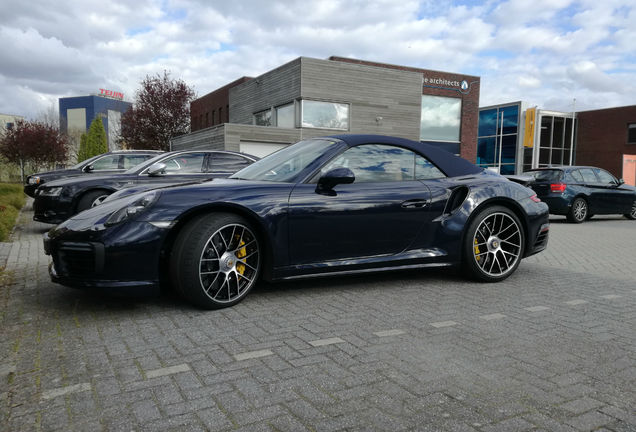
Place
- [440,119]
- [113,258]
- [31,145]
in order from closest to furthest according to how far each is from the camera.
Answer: [113,258]
[440,119]
[31,145]

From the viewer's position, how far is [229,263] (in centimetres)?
383

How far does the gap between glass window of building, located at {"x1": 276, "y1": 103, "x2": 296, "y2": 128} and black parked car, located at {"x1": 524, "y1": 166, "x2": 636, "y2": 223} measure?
41.8ft

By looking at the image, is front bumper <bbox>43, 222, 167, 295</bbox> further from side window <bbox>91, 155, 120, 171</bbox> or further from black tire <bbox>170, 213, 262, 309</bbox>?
side window <bbox>91, 155, 120, 171</bbox>

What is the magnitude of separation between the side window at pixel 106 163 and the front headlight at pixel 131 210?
8.32 m

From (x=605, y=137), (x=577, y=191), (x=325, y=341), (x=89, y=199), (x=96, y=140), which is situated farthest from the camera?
(x=96, y=140)

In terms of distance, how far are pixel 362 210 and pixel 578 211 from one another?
1123cm

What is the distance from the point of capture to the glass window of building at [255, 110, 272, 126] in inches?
1021

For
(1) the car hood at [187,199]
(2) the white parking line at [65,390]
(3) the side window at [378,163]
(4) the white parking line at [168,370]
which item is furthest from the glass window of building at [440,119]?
(2) the white parking line at [65,390]

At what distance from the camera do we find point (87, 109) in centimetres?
13988

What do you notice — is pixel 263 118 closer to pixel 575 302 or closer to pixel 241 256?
pixel 241 256

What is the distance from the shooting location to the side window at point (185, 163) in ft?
28.8

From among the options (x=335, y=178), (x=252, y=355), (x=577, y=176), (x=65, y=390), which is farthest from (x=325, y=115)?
(x=65, y=390)

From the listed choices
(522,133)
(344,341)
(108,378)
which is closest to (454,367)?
(344,341)

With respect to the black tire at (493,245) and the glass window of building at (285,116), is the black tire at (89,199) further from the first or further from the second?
the glass window of building at (285,116)
